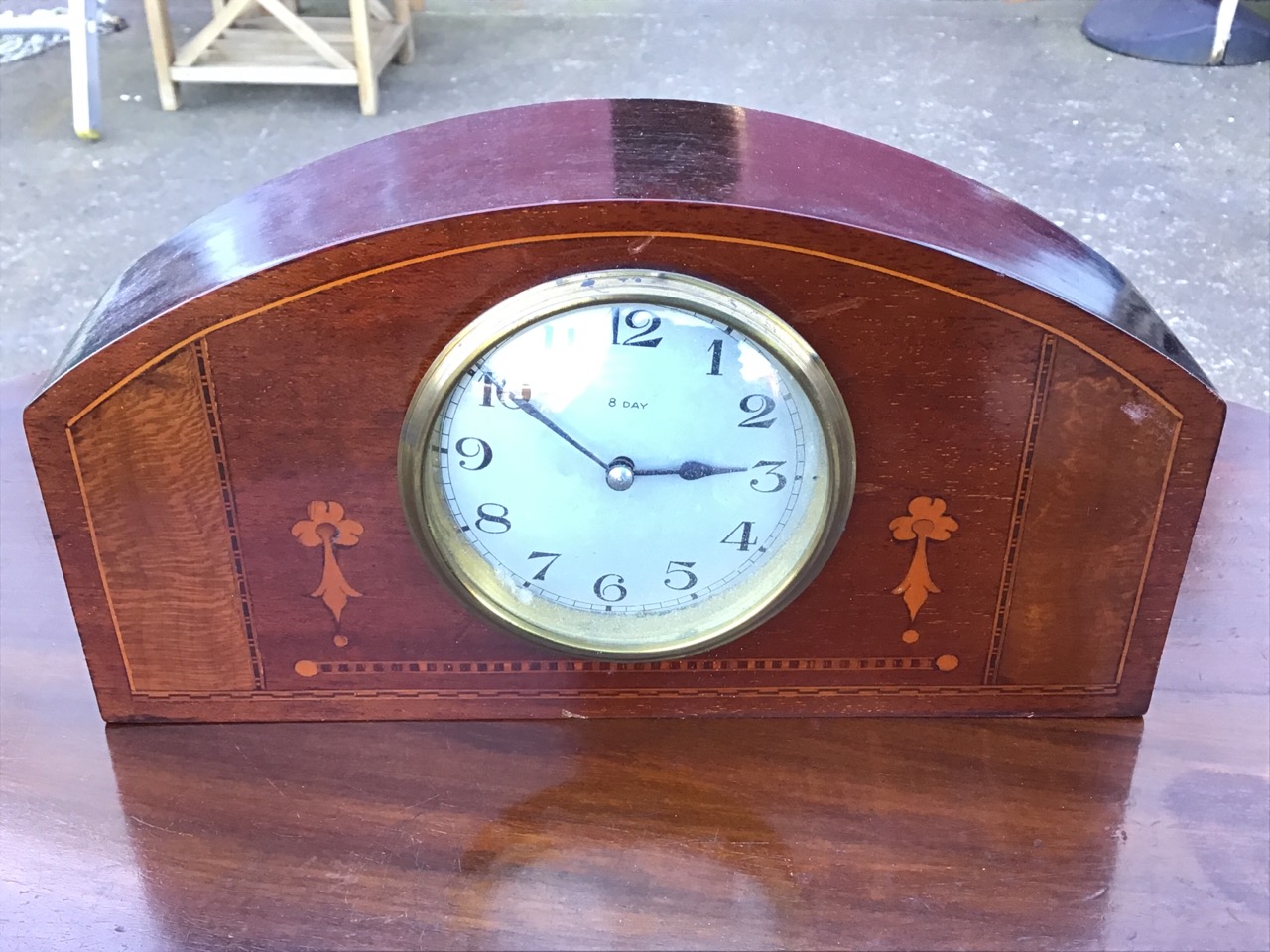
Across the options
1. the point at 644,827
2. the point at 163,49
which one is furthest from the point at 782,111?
the point at 644,827

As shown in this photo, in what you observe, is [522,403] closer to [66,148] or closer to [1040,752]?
[1040,752]

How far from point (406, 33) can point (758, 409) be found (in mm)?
3078

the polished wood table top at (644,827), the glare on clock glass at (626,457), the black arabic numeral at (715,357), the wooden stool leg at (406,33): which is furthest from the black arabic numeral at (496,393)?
the wooden stool leg at (406,33)

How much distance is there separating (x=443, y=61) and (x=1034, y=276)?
3166 mm

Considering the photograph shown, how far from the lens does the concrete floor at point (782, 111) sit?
265 centimetres

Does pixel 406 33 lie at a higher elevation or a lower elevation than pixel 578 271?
lower

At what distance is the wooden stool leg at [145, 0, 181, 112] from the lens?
309cm

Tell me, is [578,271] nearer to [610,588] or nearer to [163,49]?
[610,588]

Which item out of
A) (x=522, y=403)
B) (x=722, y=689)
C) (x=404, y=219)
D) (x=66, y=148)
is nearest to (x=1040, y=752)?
(x=722, y=689)

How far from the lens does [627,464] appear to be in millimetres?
735

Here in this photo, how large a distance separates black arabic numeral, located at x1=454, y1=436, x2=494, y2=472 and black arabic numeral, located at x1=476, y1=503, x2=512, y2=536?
0.09 feet

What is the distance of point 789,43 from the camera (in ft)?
12.0

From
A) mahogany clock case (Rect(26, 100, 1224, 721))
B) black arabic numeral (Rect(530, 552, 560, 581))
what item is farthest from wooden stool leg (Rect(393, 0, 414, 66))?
black arabic numeral (Rect(530, 552, 560, 581))

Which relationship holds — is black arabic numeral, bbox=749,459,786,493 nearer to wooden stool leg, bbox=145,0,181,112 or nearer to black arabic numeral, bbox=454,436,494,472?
black arabic numeral, bbox=454,436,494,472
